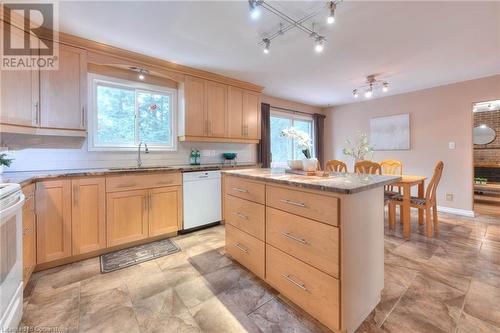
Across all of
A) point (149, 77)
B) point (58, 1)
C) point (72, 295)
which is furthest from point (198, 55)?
point (72, 295)

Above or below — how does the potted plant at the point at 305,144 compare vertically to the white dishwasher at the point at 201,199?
above

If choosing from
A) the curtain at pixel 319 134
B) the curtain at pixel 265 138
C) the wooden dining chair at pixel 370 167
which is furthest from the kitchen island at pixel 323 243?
the curtain at pixel 319 134

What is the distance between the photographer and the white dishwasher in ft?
9.89

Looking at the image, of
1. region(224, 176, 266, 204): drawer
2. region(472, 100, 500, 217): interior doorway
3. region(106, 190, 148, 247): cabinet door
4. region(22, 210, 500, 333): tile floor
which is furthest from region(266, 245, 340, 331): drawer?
region(472, 100, 500, 217): interior doorway

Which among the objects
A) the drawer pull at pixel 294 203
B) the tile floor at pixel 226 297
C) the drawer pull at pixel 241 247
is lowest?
the tile floor at pixel 226 297

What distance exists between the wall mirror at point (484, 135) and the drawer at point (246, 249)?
25.5ft

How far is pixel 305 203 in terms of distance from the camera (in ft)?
4.78

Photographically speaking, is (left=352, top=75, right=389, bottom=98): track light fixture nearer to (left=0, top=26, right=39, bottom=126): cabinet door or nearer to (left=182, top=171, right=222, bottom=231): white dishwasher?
(left=182, top=171, right=222, bottom=231): white dishwasher

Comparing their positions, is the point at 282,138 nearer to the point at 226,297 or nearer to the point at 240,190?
the point at 240,190

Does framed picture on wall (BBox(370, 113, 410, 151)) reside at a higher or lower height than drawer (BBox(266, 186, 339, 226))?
higher

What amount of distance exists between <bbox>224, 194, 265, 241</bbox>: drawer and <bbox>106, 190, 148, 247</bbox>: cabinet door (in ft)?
3.73

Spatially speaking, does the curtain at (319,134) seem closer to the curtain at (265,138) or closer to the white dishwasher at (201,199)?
the curtain at (265,138)

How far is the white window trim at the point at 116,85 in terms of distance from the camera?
273 cm

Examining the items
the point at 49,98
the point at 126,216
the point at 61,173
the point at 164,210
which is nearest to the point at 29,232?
the point at 61,173
